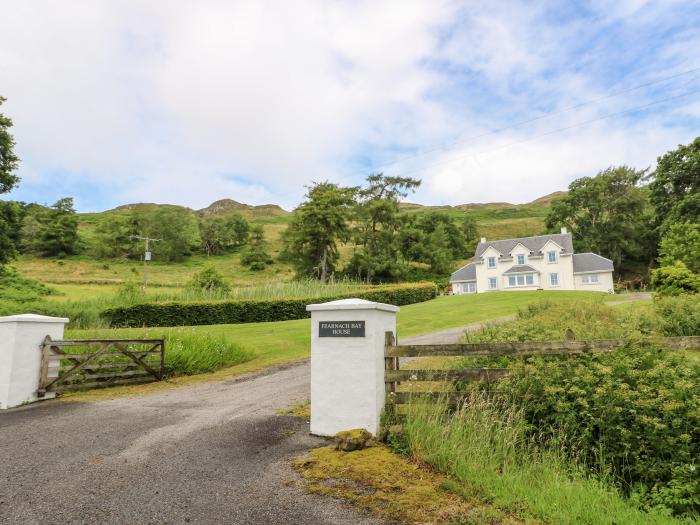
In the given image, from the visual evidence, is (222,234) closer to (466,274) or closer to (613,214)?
(466,274)

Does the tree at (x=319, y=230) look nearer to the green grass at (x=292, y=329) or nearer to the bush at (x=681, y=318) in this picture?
the green grass at (x=292, y=329)

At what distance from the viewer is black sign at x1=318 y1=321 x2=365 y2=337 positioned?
19.2 feet

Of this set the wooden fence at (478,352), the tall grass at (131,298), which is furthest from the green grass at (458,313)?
the wooden fence at (478,352)

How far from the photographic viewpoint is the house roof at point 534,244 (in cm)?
5029

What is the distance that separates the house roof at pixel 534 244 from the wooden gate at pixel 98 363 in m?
48.5

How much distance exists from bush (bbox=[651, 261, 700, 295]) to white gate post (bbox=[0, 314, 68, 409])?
23588mm

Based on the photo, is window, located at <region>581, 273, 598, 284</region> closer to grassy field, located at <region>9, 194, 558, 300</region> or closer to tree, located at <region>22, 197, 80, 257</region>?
grassy field, located at <region>9, 194, 558, 300</region>

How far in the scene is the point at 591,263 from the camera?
49.9 metres

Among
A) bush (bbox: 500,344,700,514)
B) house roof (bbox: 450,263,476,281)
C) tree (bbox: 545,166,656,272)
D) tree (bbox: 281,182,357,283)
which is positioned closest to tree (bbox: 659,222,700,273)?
bush (bbox: 500,344,700,514)

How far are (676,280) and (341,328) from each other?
20.7 meters

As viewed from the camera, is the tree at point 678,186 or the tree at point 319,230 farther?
the tree at point 319,230

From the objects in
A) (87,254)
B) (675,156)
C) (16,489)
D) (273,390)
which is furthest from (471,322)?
(87,254)

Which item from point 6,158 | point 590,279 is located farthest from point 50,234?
point 590,279

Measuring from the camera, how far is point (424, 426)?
17.0ft
